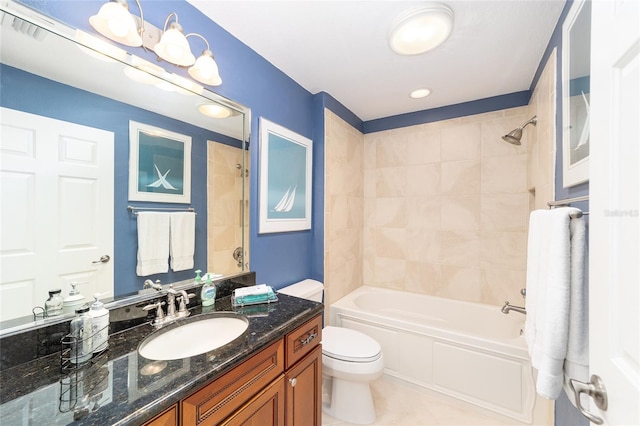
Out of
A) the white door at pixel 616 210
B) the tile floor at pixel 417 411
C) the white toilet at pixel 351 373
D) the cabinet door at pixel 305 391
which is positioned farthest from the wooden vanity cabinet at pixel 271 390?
the white door at pixel 616 210

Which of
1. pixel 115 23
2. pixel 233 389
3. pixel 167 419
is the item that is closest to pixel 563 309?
pixel 233 389

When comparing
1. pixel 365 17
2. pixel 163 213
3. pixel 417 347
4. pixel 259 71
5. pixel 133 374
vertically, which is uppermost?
pixel 365 17

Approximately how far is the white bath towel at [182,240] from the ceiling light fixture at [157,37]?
73 cm

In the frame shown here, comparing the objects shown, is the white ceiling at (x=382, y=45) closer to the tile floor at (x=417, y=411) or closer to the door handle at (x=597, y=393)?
the door handle at (x=597, y=393)

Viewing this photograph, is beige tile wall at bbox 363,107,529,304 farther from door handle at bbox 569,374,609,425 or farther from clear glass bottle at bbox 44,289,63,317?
clear glass bottle at bbox 44,289,63,317

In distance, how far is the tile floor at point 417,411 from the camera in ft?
5.47

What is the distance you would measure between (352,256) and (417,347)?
3.39 ft

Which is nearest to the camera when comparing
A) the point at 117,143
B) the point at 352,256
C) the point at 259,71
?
the point at 117,143

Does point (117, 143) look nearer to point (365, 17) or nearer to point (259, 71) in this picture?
point (259, 71)

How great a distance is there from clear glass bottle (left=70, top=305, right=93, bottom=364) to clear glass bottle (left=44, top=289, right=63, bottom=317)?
0.10 metres

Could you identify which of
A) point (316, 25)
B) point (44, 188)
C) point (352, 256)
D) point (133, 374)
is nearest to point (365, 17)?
point (316, 25)

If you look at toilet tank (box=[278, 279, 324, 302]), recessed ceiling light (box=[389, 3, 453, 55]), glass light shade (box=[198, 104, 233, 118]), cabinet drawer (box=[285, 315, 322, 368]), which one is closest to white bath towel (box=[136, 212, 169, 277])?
glass light shade (box=[198, 104, 233, 118])

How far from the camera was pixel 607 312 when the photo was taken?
56 centimetres

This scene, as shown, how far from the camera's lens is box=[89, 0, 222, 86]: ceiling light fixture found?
928 mm
